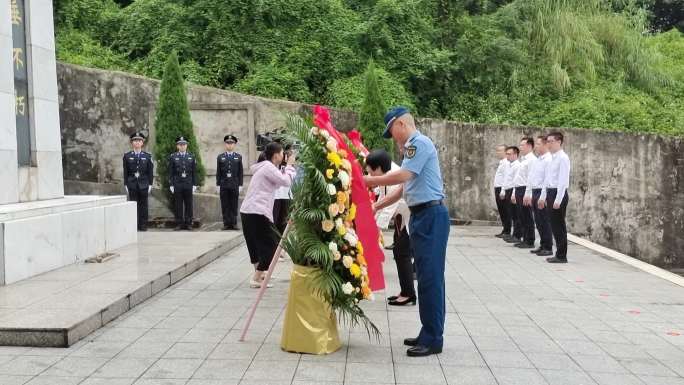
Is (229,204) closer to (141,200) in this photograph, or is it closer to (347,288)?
(141,200)

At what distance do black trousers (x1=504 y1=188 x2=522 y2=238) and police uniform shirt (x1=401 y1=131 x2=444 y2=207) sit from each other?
7.12 metres

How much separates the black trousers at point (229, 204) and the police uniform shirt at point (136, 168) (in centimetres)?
150

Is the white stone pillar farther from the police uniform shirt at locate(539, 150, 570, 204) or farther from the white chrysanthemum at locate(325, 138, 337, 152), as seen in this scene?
the police uniform shirt at locate(539, 150, 570, 204)

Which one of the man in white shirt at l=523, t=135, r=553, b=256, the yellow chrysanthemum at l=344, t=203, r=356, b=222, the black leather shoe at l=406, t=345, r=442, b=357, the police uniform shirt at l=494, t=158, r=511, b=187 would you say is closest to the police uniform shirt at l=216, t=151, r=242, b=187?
the police uniform shirt at l=494, t=158, r=511, b=187

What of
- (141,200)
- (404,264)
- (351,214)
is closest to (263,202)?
(404,264)

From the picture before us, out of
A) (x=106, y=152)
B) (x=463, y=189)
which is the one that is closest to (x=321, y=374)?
(x=463, y=189)

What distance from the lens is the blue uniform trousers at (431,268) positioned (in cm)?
447

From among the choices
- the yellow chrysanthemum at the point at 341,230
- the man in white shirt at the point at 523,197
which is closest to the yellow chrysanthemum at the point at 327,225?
the yellow chrysanthemum at the point at 341,230

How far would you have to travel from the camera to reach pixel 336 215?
14.8ft

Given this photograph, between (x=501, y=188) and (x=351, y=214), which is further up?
(x=351, y=214)

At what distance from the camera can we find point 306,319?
4.47m

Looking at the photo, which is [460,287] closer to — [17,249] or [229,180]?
[17,249]

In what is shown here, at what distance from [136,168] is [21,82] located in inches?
175

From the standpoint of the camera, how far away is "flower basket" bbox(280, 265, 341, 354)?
4449 mm
